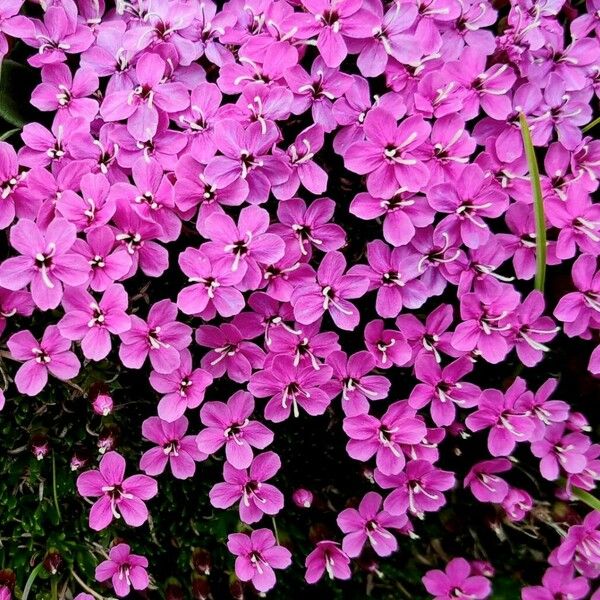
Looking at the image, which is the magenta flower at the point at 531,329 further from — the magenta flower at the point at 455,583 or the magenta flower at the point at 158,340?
the magenta flower at the point at 158,340

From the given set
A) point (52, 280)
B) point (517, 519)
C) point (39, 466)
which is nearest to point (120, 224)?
point (52, 280)

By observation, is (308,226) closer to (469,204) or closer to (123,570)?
(469,204)

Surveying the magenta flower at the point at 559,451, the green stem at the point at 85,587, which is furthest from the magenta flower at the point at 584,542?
the green stem at the point at 85,587

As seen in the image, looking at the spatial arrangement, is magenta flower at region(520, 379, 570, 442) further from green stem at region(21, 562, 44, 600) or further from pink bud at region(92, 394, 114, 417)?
green stem at region(21, 562, 44, 600)

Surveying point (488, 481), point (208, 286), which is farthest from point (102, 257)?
point (488, 481)

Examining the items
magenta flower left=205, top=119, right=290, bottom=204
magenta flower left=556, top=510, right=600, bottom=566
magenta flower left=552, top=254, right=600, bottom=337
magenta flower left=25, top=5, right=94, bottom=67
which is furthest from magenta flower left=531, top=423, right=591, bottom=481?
magenta flower left=25, top=5, right=94, bottom=67

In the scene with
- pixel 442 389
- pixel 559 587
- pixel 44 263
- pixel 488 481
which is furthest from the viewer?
pixel 559 587
